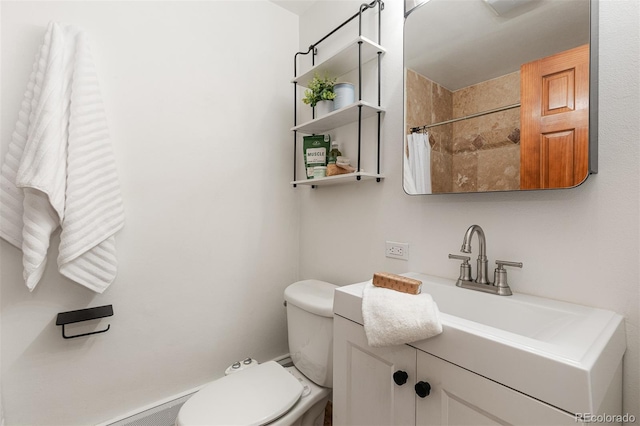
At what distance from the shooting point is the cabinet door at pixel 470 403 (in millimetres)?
571

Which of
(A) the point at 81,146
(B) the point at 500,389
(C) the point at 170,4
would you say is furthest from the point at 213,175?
(B) the point at 500,389

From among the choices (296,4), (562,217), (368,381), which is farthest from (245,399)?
(296,4)

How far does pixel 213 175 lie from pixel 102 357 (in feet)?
3.15

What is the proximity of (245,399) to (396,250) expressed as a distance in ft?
2.82

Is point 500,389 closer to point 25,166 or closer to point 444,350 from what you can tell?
point 444,350

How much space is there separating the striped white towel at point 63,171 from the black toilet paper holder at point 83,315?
0.43ft

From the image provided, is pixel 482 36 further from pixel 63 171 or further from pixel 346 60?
pixel 63 171

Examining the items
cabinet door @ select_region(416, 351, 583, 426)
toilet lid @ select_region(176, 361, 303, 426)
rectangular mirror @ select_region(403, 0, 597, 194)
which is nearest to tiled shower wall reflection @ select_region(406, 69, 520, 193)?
rectangular mirror @ select_region(403, 0, 597, 194)

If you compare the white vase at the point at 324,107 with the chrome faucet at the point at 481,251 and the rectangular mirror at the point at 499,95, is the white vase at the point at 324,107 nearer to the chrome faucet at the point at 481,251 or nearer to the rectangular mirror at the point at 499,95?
the rectangular mirror at the point at 499,95

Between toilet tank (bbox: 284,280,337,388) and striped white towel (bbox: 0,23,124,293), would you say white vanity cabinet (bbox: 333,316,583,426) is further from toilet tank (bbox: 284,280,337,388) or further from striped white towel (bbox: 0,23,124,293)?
striped white towel (bbox: 0,23,124,293)

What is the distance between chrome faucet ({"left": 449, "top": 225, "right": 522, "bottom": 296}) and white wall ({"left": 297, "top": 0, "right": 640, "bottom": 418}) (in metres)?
0.06

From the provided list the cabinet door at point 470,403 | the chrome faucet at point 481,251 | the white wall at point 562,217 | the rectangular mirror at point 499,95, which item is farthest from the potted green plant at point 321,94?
the cabinet door at point 470,403

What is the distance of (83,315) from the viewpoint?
122 centimetres

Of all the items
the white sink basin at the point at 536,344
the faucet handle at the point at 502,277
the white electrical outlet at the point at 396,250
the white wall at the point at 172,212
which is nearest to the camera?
the white sink basin at the point at 536,344
